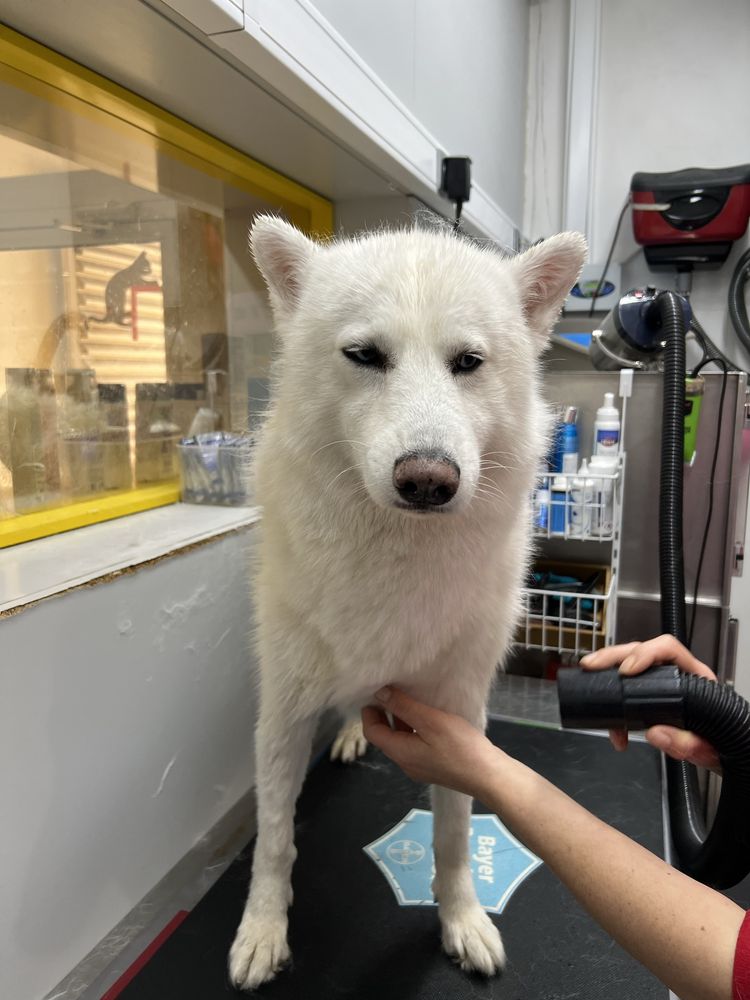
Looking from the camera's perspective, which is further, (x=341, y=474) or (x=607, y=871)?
(x=341, y=474)

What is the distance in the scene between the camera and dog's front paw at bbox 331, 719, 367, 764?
1.59 metres

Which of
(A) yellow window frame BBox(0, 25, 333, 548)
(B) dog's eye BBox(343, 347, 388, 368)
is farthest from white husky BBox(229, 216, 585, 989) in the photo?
(A) yellow window frame BBox(0, 25, 333, 548)

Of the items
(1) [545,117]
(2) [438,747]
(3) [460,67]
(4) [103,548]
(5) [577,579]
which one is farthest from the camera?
(1) [545,117]

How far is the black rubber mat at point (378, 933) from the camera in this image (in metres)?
0.99

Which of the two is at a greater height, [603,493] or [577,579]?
[603,493]

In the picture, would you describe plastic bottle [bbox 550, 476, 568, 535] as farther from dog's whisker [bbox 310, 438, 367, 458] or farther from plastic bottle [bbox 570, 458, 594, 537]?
dog's whisker [bbox 310, 438, 367, 458]

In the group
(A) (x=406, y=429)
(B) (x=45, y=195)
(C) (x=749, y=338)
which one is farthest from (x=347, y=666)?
(C) (x=749, y=338)

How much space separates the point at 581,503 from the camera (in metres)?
1.62

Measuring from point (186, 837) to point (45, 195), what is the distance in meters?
1.28

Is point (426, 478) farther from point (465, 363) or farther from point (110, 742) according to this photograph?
point (110, 742)

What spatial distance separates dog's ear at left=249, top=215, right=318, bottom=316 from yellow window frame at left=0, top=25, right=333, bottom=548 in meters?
0.47

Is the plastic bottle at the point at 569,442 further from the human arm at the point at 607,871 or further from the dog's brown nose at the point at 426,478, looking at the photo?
the dog's brown nose at the point at 426,478

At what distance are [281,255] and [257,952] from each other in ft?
3.59

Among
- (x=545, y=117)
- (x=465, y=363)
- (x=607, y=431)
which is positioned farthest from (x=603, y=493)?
(x=545, y=117)
